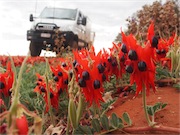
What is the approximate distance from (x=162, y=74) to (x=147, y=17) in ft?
19.0

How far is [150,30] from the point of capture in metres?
1.12

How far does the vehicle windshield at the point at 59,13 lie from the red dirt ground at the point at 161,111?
300 inches

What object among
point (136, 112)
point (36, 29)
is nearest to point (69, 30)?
point (36, 29)

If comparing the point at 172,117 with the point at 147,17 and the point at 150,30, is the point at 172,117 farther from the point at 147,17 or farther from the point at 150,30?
the point at 147,17

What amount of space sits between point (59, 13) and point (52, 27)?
767 mm

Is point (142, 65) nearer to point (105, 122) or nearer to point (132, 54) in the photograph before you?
point (132, 54)

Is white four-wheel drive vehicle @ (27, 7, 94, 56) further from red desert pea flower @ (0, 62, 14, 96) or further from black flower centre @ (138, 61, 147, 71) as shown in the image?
black flower centre @ (138, 61, 147, 71)

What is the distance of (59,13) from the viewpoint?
30.9ft

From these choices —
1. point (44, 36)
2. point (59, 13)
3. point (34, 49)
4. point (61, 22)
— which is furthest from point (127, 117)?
point (59, 13)

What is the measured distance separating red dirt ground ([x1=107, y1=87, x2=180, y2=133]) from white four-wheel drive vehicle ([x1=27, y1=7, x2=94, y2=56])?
6.72 metres

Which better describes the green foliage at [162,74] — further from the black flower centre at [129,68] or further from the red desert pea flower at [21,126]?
the red desert pea flower at [21,126]

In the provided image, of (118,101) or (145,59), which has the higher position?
(145,59)

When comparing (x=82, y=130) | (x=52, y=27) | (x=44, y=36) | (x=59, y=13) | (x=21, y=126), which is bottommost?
(x=82, y=130)

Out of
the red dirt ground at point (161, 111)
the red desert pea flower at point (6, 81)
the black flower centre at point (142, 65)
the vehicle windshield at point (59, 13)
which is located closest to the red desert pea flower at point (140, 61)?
the black flower centre at point (142, 65)
